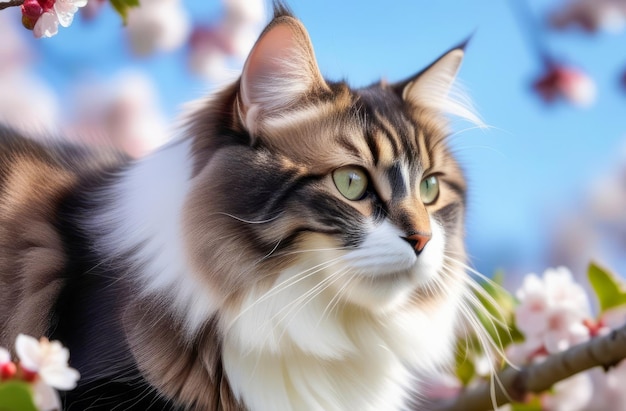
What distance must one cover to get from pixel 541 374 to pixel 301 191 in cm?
54

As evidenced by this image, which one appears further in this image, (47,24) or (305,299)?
(305,299)

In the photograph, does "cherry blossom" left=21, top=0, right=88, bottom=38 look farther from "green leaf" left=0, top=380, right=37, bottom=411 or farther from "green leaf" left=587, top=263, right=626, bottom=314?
"green leaf" left=587, top=263, right=626, bottom=314

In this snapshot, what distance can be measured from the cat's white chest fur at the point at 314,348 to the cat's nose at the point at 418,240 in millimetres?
118

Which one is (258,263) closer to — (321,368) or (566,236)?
(321,368)

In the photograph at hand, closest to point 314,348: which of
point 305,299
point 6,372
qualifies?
point 305,299

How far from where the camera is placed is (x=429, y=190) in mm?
1160

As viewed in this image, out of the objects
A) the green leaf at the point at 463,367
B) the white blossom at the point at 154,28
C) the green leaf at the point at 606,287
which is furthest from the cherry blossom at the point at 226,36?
the green leaf at the point at 606,287

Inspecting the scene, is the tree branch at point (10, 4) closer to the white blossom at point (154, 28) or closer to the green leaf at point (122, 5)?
the green leaf at point (122, 5)

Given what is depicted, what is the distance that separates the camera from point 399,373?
46.5 inches

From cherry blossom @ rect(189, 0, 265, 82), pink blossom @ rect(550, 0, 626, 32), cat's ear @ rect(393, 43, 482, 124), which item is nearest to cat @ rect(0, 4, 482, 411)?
cat's ear @ rect(393, 43, 482, 124)

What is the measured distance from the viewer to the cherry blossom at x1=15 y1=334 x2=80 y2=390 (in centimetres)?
74

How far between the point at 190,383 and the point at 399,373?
324mm

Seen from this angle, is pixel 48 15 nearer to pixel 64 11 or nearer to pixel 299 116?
pixel 64 11

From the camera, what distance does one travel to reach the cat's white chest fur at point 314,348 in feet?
3.37
